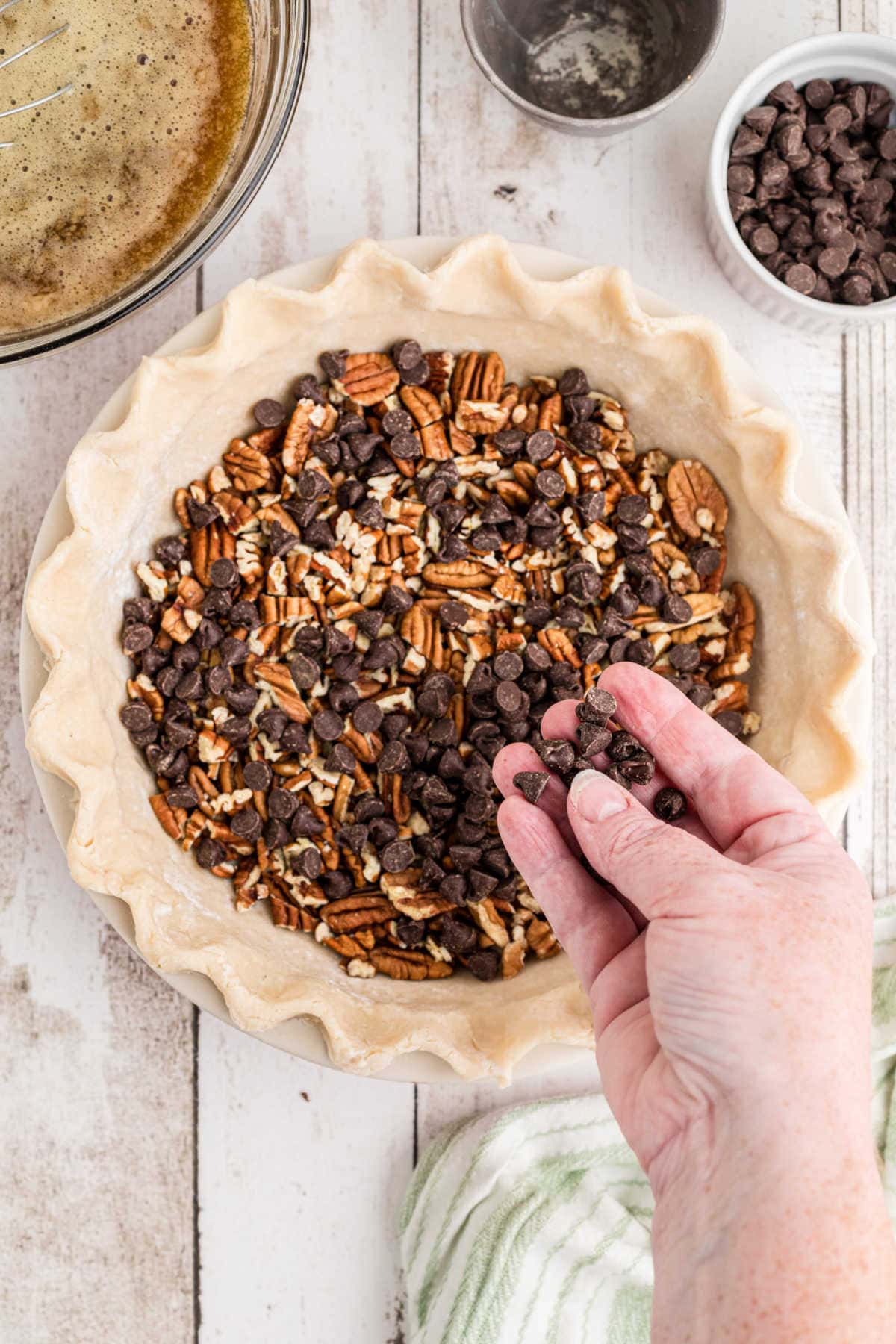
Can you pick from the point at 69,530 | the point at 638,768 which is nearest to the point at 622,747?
the point at 638,768

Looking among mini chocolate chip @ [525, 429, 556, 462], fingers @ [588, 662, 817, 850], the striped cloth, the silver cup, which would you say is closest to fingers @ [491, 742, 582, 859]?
fingers @ [588, 662, 817, 850]

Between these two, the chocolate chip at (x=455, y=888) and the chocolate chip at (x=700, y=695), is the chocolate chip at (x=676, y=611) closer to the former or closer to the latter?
the chocolate chip at (x=700, y=695)

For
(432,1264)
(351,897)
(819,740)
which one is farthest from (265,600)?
(432,1264)

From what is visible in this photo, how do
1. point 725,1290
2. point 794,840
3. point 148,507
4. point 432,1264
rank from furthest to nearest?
point 432,1264, point 148,507, point 794,840, point 725,1290

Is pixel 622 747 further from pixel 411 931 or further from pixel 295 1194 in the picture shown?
pixel 295 1194

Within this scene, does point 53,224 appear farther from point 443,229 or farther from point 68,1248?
point 68,1248

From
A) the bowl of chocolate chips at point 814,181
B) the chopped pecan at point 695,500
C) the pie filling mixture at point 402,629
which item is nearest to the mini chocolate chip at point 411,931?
the pie filling mixture at point 402,629
